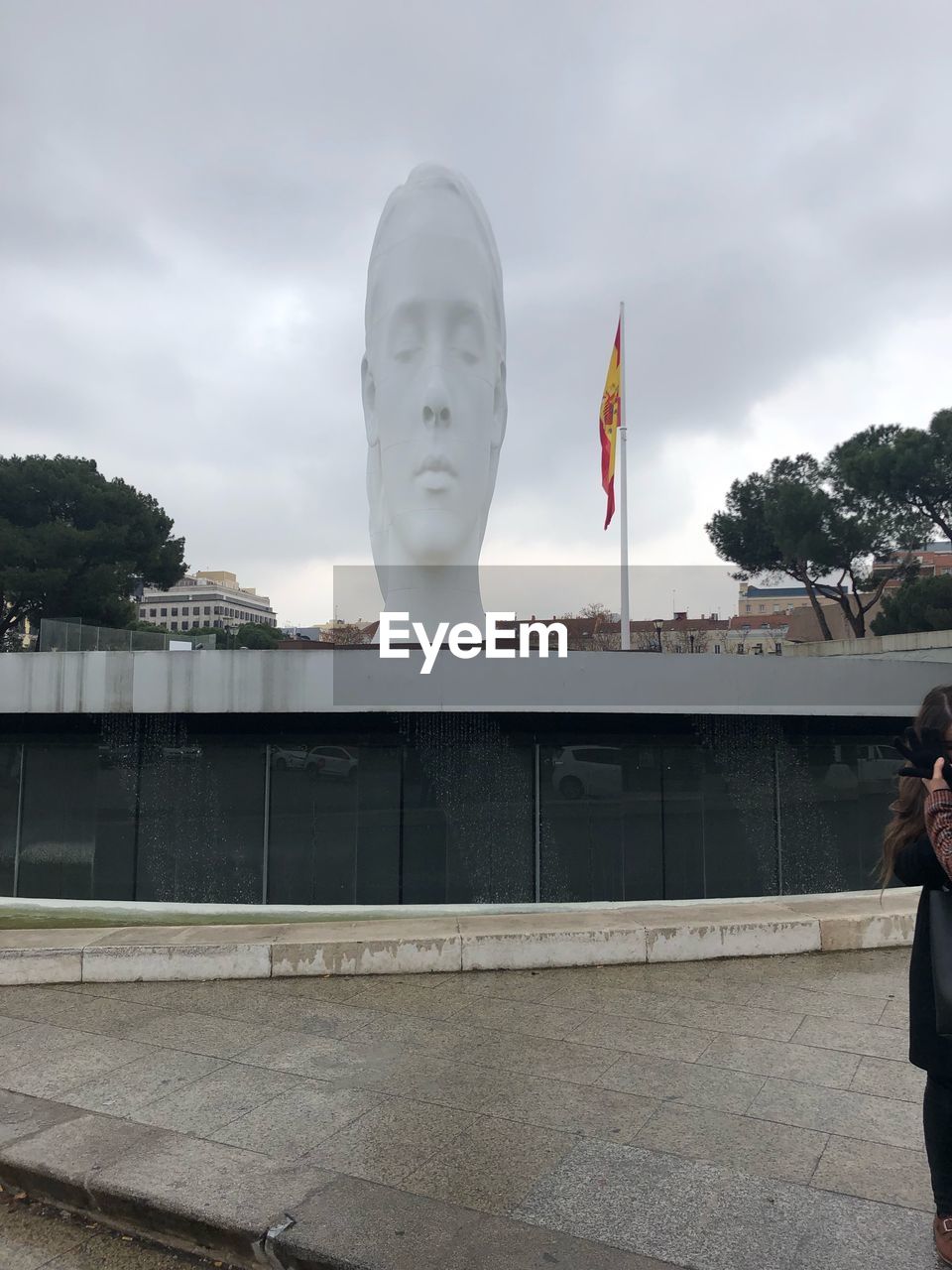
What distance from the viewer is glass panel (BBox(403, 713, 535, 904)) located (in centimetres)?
1102

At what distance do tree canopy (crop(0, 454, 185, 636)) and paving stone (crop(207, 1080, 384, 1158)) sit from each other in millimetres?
37110

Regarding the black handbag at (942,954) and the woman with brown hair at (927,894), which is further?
the woman with brown hair at (927,894)

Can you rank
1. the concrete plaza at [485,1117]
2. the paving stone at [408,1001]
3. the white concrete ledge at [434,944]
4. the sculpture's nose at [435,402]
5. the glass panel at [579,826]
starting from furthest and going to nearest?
the sculpture's nose at [435,402], the glass panel at [579,826], the white concrete ledge at [434,944], the paving stone at [408,1001], the concrete plaza at [485,1117]

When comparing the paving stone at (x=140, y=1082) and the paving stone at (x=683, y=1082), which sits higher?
the paving stone at (x=683, y=1082)

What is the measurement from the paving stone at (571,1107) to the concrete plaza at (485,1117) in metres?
0.01

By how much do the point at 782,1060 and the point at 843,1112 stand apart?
2.02 feet

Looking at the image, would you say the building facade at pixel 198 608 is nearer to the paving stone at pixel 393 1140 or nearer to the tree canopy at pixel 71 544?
the tree canopy at pixel 71 544

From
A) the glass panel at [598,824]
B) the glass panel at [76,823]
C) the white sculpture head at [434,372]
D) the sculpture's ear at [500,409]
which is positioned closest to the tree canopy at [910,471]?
the sculpture's ear at [500,409]

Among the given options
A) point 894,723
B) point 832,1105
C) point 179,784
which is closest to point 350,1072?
point 832,1105

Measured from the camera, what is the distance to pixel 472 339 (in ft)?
53.9

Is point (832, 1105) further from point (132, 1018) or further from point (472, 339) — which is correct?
point (472, 339)

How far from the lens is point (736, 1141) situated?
3729mm

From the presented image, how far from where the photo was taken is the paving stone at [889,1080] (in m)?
4.22

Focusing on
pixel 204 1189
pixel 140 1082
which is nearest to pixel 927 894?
pixel 204 1189
